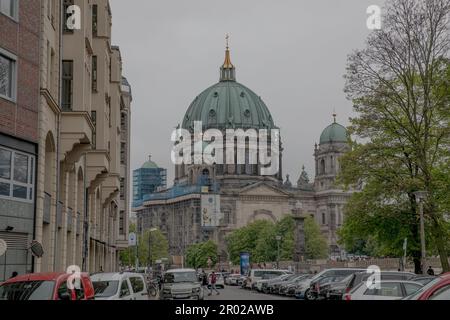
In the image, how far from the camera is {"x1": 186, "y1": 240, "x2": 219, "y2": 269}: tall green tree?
15750 cm

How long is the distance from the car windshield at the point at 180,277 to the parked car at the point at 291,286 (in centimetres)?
1297

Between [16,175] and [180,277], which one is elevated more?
[16,175]

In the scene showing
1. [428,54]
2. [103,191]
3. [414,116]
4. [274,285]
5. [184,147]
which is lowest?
[274,285]

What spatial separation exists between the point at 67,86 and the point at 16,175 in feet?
27.1

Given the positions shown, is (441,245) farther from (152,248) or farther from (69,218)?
(152,248)

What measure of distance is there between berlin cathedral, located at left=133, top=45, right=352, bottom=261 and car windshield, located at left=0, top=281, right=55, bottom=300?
151 metres

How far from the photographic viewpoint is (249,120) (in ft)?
618

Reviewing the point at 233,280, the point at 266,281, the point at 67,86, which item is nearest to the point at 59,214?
the point at 67,86

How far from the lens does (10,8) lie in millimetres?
25109

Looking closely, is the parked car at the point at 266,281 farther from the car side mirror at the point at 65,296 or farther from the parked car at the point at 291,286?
the car side mirror at the point at 65,296

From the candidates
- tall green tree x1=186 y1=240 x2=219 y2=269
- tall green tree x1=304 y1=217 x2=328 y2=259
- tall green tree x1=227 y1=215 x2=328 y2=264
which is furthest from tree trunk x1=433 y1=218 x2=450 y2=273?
tall green tree x1=186 y1=240 x2=219 y2=269

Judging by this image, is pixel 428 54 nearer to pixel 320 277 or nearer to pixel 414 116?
pixel 414 116

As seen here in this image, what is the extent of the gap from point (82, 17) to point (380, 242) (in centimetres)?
2458

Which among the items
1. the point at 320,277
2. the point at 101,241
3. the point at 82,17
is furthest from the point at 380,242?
the point at 82,17
